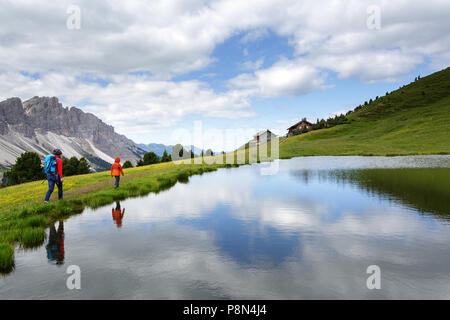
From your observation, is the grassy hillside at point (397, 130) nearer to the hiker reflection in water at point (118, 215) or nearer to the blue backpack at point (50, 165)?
the hiker reflection in water at point (118, 215)

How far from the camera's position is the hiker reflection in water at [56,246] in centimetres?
1028

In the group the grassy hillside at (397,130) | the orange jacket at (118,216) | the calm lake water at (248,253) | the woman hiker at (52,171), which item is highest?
the grassy hillside at (397,130)

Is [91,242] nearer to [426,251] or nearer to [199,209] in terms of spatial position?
[199,209]

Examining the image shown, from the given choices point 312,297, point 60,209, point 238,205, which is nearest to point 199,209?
point 238,205

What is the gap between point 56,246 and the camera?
11.6 meters

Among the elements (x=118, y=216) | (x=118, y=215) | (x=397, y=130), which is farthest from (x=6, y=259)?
(x=397, y=130)

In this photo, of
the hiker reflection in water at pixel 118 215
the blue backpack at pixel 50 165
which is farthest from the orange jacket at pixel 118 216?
the blue backpack at pixel 50 165

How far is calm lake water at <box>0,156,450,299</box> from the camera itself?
7.76 meters

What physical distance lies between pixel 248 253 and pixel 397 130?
111865mm

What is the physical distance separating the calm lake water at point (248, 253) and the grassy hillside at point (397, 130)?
211 ft

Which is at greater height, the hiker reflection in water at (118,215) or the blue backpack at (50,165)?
the blue backpack at (50,165)
